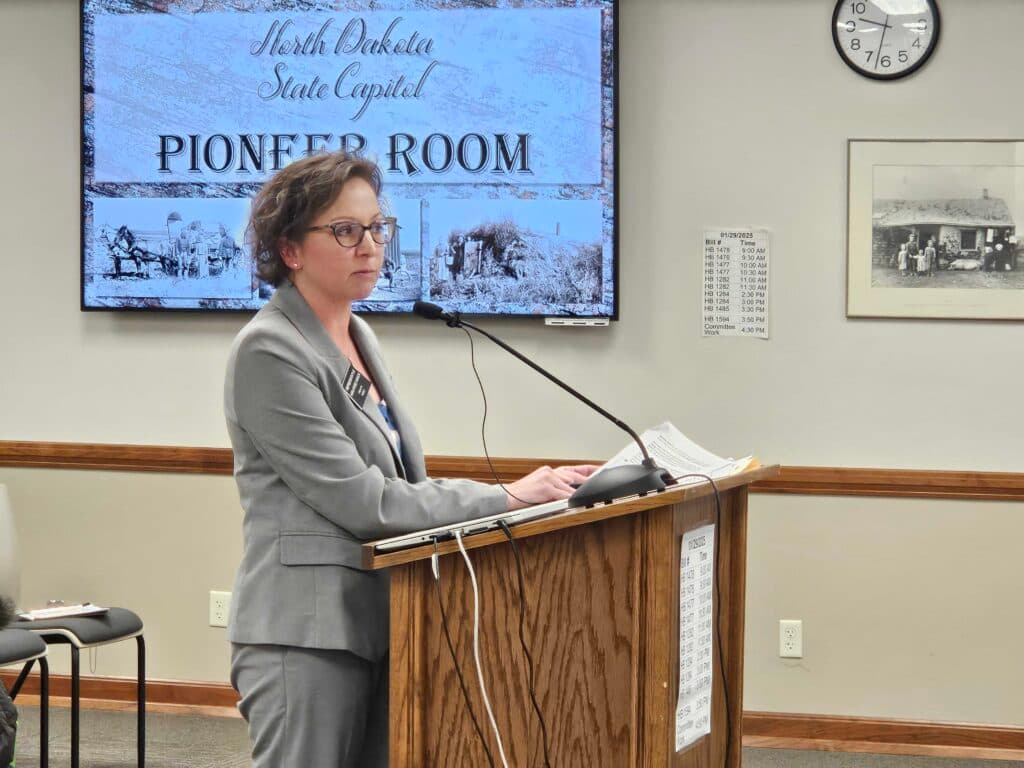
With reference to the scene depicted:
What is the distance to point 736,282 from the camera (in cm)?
380

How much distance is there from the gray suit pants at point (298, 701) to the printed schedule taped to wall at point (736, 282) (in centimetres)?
218

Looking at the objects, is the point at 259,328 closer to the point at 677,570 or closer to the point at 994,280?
the point at 677,570

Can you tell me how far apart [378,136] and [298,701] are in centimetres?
241

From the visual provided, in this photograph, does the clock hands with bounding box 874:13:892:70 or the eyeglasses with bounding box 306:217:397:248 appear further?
the clock hands with bounding box 874:13:892:70

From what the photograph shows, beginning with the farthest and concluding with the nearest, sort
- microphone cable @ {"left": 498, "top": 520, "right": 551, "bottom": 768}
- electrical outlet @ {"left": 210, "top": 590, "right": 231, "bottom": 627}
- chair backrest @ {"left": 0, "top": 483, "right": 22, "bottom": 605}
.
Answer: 1. electrical outlet @ {"left": 210, "top": 590, "right": 231, "bottom": 627}
2. chair backrest @ {"left": 0, "top": 483, "right": 22, "bottom": 605}
3. microphone cable @ {"left": 498, "top": 520, "right": 551, "bottom": 768}

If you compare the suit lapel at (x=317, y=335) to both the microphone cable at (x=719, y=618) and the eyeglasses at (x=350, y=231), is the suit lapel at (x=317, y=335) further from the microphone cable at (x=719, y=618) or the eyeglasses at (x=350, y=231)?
the microphone cable at (x=719, y=618)

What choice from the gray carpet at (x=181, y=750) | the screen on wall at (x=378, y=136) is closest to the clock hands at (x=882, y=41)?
the screen on wall at (x=378, y=136)

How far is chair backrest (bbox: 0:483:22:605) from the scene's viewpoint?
3.55m

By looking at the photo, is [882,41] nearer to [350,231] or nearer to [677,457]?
[677,457]

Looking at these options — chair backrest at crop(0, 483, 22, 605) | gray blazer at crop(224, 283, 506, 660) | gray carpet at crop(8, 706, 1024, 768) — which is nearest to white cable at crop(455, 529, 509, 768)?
gray blazer at crop(224, 283, 506, 660)

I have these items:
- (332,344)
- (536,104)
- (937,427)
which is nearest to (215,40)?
(536,104)

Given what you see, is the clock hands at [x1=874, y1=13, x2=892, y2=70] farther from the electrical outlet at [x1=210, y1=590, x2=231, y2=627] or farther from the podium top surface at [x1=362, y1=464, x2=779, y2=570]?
the electrical outlet at [x1=210, y1=590, x2=231, y2=627]

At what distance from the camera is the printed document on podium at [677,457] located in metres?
2.07

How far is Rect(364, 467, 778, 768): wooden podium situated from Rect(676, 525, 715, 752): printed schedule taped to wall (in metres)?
0.06
